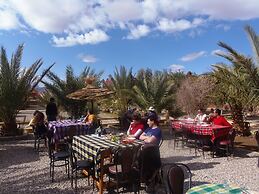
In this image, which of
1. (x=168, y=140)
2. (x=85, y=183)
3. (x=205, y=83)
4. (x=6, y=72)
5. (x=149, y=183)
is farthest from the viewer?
(x=205, y=83)

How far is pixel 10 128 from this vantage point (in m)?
14.9

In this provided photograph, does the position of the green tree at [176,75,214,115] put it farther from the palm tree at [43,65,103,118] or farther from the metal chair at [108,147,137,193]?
the metal chair at [108,147,137,193]

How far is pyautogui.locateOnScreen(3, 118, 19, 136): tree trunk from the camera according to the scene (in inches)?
582

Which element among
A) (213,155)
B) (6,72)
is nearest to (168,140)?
(213,155)

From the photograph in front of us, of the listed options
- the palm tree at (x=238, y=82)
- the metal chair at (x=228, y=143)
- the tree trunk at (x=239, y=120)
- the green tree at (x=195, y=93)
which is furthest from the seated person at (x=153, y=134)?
the green tree at (x=195, y=93)

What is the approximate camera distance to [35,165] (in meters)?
9.23

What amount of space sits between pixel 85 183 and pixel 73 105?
10.5 metres

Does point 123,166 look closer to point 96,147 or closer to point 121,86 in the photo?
point 96,147

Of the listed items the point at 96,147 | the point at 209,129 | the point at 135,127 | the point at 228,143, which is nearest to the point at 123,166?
the point at 96,147

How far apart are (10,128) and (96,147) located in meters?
9.75

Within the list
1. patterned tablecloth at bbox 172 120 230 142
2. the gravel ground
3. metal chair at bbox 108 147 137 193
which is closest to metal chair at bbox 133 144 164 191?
metal chair at bbox 108 147 137 193

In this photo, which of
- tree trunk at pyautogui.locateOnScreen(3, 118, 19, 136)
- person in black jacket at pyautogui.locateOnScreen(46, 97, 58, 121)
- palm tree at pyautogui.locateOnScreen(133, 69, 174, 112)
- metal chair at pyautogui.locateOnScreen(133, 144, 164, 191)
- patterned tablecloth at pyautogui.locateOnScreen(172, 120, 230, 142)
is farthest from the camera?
palm tree at pyautogui.locateOnScreen(133, 69, 174, 112)

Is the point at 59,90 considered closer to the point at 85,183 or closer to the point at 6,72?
the point at 6,72

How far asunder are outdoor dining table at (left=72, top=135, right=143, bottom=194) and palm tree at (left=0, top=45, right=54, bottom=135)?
8110 mm
